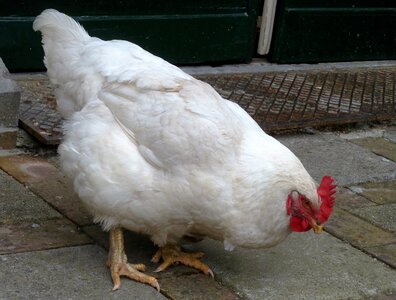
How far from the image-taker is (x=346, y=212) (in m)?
5.07

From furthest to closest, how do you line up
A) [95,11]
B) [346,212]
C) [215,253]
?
[95,11] < [346,212] < [215,253]

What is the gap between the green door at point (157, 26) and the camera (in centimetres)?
626

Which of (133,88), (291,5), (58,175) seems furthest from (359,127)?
(133,88)

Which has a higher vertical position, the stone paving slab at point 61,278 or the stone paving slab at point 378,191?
the stone paving slab at point 61,278

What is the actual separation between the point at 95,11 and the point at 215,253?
2818 mm

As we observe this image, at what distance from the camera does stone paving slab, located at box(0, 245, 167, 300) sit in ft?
12.3

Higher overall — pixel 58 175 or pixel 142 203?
pixel 142 203

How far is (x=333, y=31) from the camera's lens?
784 centimetres

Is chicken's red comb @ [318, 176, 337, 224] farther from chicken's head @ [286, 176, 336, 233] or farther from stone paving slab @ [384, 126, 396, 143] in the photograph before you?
stone paving slab @ [384, 126, 396, 143]

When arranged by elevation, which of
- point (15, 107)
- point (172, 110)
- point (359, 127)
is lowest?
point (359, 127)

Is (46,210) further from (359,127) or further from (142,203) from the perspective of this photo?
(359,127)

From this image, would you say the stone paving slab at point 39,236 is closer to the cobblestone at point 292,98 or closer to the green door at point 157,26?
the cobblestone at point 292,98

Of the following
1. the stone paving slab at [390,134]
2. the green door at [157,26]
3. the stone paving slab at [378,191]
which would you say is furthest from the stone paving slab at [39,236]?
the stone paving slab at [390,134]

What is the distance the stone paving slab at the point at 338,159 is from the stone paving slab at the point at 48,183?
1.64 meters
